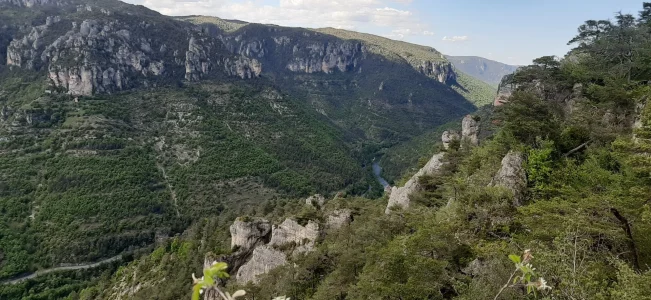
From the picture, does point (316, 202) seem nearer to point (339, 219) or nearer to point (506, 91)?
point (339, 219)

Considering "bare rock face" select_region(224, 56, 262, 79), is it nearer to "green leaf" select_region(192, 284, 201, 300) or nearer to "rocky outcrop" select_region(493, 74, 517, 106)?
"rocky outcrop" select_region(493, 74, 517, 106)

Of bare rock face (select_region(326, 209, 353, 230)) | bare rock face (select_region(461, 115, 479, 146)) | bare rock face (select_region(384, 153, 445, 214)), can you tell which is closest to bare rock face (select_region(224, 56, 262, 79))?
bare rock face (select_region(461, 115, 479, 146))

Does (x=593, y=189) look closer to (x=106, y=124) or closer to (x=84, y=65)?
(x=106, y=124)

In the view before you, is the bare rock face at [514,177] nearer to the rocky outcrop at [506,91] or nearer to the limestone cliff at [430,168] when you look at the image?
the limestone cliff at [430,168]

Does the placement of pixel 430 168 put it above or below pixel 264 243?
above

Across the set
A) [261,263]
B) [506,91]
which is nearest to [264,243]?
[261,263]

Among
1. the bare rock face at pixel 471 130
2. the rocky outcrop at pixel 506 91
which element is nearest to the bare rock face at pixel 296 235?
the rocky outcrop at pixel 506 91
